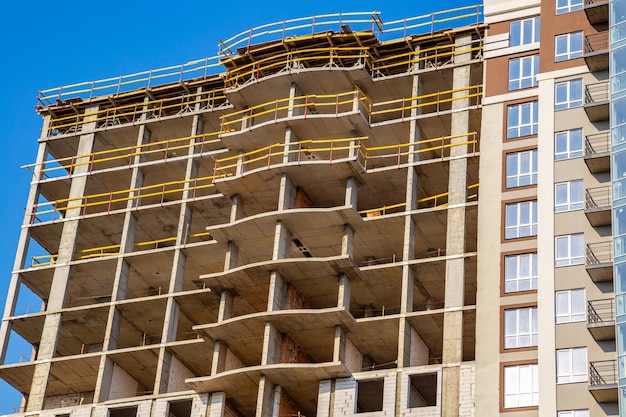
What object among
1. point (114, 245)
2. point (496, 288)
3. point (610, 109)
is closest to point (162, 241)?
point (114, 245)

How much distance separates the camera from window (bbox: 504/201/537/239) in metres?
74.3

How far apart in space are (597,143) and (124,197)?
33.3 m

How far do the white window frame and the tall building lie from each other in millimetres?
109

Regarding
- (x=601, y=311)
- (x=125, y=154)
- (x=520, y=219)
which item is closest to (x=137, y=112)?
(x=125, y=154)

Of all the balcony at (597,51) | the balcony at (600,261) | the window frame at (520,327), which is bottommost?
the window frame at (520,327)

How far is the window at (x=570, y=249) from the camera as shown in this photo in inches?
2813

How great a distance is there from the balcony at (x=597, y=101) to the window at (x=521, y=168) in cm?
383

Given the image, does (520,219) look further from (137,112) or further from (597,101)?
(137,112)

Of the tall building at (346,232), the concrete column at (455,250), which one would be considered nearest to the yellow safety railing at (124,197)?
the tall building at (346,232)

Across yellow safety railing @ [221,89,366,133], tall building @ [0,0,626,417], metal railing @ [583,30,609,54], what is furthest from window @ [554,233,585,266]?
yellow safety railing @ [221,89,366,133]

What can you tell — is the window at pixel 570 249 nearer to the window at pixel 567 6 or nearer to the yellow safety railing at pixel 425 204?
the yellow safety railing at pixel 425 204

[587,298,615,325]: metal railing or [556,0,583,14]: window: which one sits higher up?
[556,0,583,14]: window

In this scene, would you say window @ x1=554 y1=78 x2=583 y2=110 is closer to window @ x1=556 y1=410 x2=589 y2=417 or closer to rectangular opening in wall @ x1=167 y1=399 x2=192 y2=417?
window @ x1=556 y1=410 x2=589 y2=417

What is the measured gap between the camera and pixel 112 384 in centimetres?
8231
